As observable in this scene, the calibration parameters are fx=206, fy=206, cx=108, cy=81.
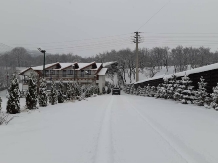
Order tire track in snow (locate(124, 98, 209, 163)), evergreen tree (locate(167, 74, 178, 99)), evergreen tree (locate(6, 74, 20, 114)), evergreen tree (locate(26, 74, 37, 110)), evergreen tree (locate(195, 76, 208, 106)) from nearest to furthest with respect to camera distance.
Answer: tire track in snow (locate(124, 98, 209, 163)) → evergreen tree (locate(6, 74, 20, 114)) → evergreen tree (locate(195, 76, 208, 106)) → evergreen tree (locate(26, 74, 37, 110)) → evergreen tree (locate(167, 74, 178, 99))

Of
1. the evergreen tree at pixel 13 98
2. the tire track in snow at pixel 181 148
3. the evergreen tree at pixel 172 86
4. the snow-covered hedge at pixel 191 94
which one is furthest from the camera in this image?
the evergreen tree at pixel 172 86

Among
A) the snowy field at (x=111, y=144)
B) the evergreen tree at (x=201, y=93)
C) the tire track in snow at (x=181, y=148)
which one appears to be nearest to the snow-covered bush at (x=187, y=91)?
the evergreen tree at (x=201, y=93)

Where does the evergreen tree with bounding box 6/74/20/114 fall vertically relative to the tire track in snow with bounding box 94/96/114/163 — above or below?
above

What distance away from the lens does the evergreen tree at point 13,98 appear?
33.3 feet

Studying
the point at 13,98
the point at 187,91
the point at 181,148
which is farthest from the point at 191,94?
the point at 13,98

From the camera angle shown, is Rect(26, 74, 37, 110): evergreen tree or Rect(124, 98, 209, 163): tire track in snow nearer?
Rect(124, 98, 209, 163): tire track in snow

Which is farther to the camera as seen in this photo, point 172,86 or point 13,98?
point 172,86

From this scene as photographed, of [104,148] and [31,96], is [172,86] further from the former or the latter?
[104,148]

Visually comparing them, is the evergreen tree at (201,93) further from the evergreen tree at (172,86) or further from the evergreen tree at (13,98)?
the evergreen tree at (13,98)

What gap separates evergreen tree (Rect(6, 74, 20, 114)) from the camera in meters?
10.1

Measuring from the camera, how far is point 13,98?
10.2m

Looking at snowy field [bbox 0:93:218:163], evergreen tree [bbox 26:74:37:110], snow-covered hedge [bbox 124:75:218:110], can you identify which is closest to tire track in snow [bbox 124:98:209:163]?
snowy field [bbox 0:93:218:163]

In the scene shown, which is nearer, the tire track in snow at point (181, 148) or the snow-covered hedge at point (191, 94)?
the tire track in snow at point (181, 148)

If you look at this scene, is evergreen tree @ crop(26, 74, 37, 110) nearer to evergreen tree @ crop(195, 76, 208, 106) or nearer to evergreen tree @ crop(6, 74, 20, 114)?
evergreen tree @ crop(6, 74, 20, 114)
